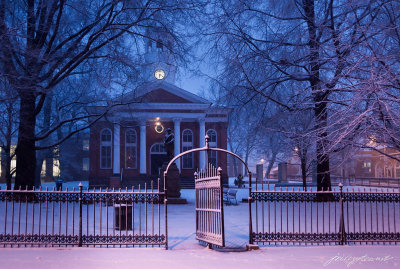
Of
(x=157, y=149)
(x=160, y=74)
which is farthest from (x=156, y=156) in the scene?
(x=160, y=74)

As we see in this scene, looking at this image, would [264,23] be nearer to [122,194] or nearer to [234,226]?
[234,226]

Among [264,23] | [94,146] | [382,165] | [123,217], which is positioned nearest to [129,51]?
[264,23]

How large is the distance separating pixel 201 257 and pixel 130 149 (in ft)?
103

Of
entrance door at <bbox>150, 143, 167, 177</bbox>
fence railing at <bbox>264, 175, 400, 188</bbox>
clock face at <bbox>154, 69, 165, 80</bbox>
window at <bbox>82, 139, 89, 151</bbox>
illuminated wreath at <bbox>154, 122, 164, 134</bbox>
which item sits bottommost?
fence railing at <bbox>264, 175, 400, 188</bbox>

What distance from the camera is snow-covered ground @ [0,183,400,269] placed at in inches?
287

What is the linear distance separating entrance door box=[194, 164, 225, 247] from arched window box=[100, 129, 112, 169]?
1167 inches

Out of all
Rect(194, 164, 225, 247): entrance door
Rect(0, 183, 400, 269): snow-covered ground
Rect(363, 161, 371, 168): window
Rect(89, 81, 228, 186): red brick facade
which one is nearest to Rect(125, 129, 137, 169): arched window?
Rect(89, 81, 228, 186): red brick facade

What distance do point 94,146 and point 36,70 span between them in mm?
22145

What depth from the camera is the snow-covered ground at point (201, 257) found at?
7285 millimetres

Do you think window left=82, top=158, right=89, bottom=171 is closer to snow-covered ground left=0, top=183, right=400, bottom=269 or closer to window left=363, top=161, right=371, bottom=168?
window left=363, top=161, right=371, bottom=168

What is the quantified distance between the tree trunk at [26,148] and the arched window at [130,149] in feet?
65.8

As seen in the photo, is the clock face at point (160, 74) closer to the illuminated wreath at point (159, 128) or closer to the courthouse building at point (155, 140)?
the courthouse building at point (155, 140)

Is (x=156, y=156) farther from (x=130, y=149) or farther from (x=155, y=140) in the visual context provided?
(x=130, y=149)

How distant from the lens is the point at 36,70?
15.0 m
